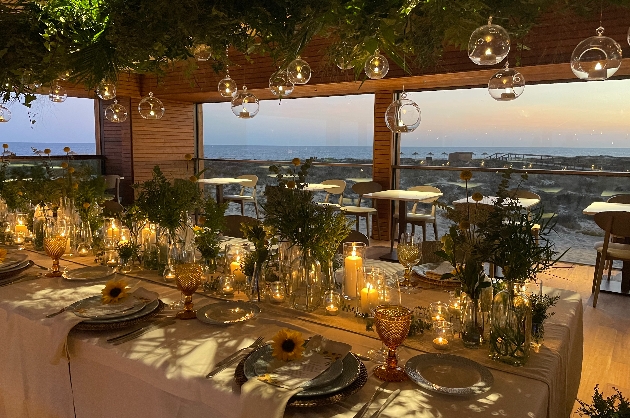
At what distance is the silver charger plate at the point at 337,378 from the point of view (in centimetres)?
115

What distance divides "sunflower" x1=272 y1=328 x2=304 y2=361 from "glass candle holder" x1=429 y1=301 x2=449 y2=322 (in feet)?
1.74

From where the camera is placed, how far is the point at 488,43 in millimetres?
1792

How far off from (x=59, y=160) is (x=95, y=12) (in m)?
8.42

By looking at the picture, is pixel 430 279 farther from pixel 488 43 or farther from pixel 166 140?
pixel 166 140

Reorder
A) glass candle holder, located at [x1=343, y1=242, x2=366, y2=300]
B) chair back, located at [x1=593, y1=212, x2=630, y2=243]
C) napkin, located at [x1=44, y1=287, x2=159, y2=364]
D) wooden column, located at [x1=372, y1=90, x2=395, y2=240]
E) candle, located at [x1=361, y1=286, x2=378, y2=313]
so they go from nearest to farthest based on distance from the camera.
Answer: napkin, located at [x1=44, y1=287, x2=159, y2=364] < candle, located at [x1=361, y1=286, x2=378, y2=313] < glass candle holder, located at [x1=343, y1=242, x2=366, y2=300] < chair back, located at [x1=593, y1=212, x2=630, y2=243] < wooden column, located at [x1=372, y1=90, x2=395, y2=240]

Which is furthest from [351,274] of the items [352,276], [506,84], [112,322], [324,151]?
[324,151]

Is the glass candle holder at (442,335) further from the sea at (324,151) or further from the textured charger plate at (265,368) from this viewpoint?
the sea at (324,151)

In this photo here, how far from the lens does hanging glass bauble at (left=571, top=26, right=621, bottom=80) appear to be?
2.19 m

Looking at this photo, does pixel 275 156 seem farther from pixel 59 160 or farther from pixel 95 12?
pixel 95 12

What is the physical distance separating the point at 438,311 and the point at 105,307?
3.71ft

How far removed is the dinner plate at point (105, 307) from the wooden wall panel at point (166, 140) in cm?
747

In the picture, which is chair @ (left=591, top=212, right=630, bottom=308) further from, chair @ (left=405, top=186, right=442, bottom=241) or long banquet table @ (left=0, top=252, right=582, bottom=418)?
long banquet table @ (left=0, top=252, right=582, bottom=418)

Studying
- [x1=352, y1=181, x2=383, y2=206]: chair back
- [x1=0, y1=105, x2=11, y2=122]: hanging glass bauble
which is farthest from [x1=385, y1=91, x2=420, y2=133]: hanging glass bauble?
[x1=0, y1=105, x2=11, y2=122]: hanging glass bauble

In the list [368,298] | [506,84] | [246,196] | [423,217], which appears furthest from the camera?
[246,196]
